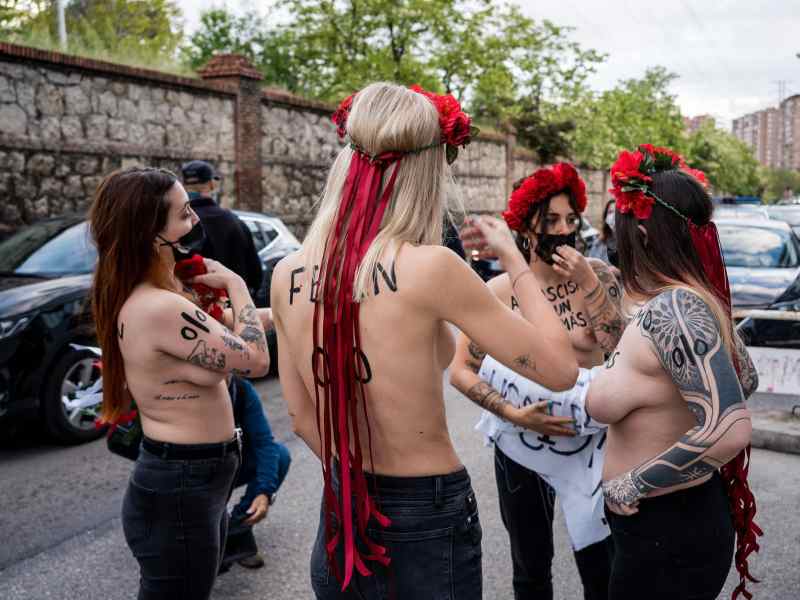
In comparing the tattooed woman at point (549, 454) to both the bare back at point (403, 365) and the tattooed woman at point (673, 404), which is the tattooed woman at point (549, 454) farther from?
the bare back at point (403, 365)

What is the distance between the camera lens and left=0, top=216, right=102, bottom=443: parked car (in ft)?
19.0

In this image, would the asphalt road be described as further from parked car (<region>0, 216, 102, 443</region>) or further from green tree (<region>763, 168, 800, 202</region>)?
green tree (<region>763, 168, 800, 202</region>)

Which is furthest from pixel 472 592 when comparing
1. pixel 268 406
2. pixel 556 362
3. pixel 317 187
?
pixel 317 187

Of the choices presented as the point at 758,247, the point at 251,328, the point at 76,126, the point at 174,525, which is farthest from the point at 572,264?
the point at 76,126

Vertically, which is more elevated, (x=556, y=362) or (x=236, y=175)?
(x=236, y=175)

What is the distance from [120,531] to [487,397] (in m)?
2.63

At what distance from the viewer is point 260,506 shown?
341cm

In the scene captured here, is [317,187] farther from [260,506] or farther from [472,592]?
[472,592]

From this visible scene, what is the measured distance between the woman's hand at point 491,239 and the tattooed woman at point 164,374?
916mm

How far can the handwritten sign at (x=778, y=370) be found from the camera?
6.21 meters

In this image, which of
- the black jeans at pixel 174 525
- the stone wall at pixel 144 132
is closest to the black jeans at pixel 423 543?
the black jeans at pixel 174 525

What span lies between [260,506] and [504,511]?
3.48 feet

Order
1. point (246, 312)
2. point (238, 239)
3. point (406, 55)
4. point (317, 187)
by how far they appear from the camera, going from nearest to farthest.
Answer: point (246, 312) → point (238, 239) → point (317, 187) → point (406, 55)

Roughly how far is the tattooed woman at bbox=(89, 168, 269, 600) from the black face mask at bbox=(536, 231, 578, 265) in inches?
49.6
